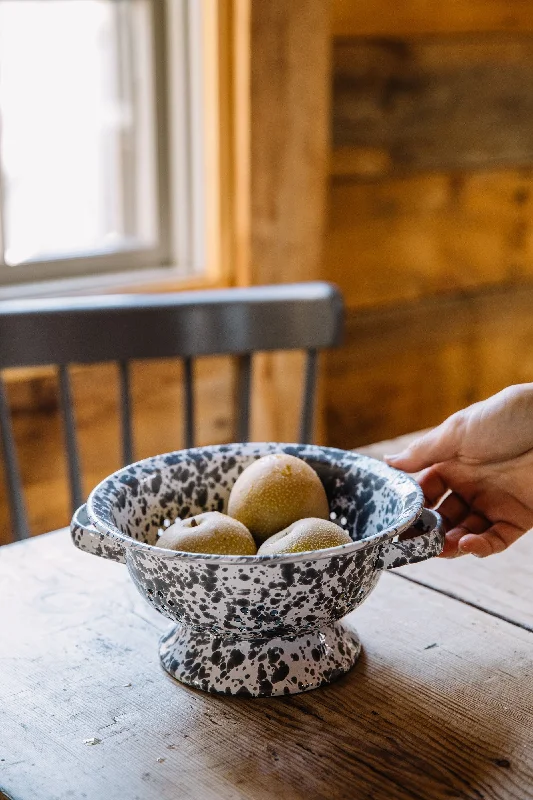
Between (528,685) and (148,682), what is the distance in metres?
0.28

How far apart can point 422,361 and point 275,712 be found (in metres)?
2.04

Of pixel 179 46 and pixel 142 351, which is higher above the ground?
pixel 179 46

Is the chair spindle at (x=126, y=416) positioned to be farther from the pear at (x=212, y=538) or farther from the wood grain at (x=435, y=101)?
the wood grain at (x=435, y=101)

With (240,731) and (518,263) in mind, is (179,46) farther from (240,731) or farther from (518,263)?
(240,731)

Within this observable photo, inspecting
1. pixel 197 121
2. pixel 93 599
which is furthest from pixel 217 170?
pixel 93 599

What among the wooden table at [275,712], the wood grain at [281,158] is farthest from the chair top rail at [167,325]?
the wood grain at [281,158]

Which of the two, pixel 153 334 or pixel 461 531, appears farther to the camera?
pixel 153 334

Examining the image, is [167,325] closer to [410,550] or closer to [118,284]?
[410,550]

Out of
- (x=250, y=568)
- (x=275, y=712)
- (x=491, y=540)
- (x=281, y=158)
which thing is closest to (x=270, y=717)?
(x=275, y=712)

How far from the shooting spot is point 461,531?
2.93 feet

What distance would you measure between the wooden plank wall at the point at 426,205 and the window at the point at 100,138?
382 mm

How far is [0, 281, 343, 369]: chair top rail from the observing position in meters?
1.14

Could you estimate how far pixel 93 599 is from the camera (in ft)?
2.74

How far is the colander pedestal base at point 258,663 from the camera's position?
683mm
